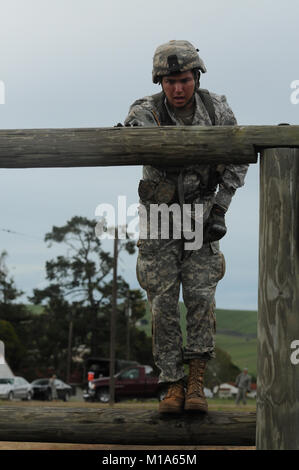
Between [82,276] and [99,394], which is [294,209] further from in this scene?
[82,276]

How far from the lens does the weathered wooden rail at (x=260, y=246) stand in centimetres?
337

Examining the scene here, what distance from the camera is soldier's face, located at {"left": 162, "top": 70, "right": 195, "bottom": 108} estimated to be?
12.7 feet

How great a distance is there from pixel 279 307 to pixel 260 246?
0.31 metres

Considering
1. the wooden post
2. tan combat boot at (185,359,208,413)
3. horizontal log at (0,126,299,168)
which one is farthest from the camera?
tan combat boot at (185,359,208,413)


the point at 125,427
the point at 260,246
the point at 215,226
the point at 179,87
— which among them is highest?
the point at 179,87

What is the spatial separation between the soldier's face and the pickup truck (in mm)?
22640

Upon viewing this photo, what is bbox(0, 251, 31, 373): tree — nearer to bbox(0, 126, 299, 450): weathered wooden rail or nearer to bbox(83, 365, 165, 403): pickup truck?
bbox(83, 365, 165, 403): pickup truck

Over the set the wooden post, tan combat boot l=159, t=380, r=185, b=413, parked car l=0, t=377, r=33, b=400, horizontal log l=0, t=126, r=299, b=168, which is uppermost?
horizontal log l=0, t=126, r=299, b=168

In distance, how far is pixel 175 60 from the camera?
3.82 m

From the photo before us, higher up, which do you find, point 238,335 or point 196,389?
point 196,389

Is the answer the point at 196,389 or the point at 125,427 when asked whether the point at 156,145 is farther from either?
the point at 125,427

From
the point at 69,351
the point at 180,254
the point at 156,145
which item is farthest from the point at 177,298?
the point at 69,351

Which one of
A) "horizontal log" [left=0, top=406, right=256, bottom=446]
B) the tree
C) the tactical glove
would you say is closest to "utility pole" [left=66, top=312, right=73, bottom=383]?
the tree

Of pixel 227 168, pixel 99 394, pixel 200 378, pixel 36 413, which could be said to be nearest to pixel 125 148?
pixel 227 168
